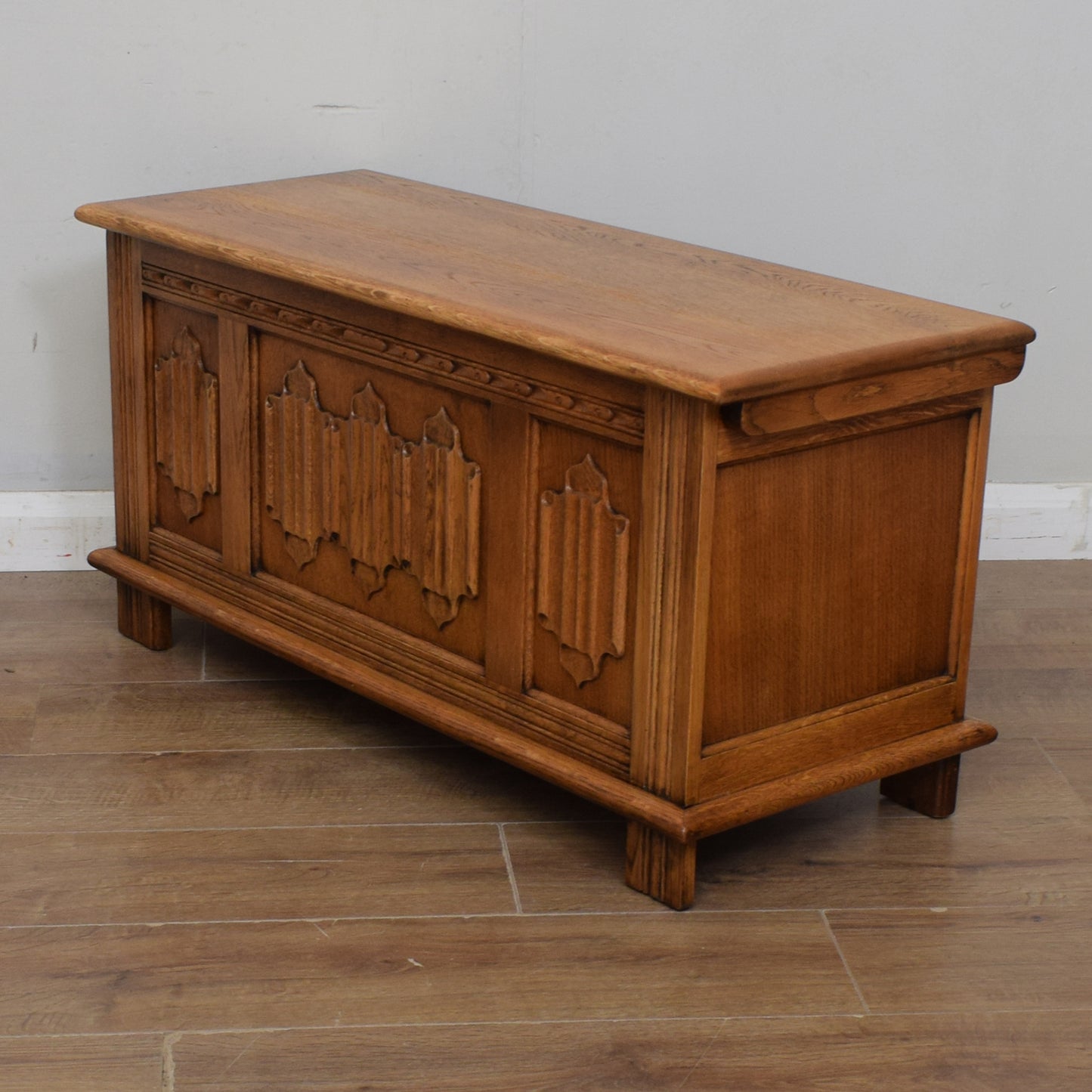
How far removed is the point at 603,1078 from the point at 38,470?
6.24ft

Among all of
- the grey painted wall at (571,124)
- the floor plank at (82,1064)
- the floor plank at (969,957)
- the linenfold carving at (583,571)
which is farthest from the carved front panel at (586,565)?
the grey painted wall at (571,124)

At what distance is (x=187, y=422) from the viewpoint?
8.96 ft

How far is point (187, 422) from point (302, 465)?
29 centimetres

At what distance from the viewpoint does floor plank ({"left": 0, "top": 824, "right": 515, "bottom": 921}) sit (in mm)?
2133

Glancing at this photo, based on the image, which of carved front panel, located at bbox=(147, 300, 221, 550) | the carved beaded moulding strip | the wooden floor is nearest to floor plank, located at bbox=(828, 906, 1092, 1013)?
the wooden floor

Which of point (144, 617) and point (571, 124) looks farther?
point (571, 124)

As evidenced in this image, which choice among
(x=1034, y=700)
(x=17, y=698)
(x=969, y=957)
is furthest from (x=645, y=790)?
(x=17, y=698)

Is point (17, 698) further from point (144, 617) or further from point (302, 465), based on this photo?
point (302, 465)

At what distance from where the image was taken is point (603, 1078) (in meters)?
1.83

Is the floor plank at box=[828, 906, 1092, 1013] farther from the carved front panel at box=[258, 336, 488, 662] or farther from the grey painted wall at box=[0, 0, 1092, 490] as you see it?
the grey painted wall at box=[0, 0, 1092, 490]

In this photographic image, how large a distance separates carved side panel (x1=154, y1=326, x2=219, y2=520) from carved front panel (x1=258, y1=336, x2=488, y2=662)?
13cm

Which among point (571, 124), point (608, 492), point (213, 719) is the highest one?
point (571, 124)

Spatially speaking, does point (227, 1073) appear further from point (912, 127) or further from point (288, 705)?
point (912, 127)

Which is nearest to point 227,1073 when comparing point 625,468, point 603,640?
point 603,640
